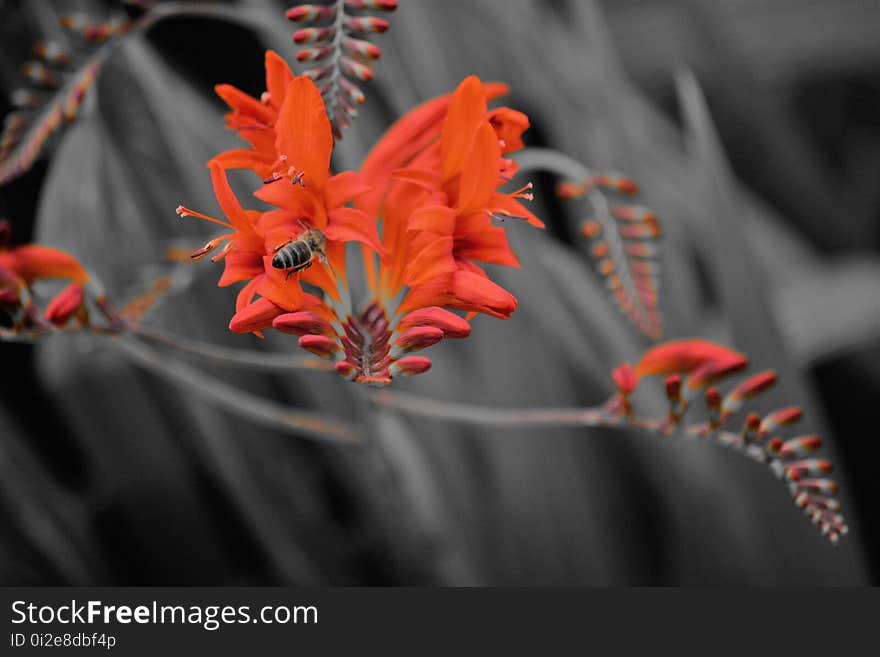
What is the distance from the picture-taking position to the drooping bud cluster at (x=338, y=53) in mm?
279

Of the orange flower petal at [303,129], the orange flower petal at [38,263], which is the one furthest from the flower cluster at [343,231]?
the orange flower petal at [38,263]

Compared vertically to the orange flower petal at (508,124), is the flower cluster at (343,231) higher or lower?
lower

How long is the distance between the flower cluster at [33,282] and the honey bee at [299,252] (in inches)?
5.1

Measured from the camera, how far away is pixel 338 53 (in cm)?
28

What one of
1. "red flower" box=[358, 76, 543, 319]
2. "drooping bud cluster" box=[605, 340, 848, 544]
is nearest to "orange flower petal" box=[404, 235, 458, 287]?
"red flower" box=[358, 76, 543, 319]

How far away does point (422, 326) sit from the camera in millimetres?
282

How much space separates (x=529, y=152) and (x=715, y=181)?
112 millimetres

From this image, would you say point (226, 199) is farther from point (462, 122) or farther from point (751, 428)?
point (751, 428)

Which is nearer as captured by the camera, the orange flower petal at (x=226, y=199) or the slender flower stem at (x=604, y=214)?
the orange flower petal at (x=226, y=199)

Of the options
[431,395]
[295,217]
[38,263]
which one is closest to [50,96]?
[38,263]

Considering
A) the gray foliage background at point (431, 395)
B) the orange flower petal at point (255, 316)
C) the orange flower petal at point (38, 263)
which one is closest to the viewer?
the orange flower petal at point (255, 316)

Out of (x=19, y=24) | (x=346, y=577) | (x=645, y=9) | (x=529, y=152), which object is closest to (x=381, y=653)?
(x=346, y=577)

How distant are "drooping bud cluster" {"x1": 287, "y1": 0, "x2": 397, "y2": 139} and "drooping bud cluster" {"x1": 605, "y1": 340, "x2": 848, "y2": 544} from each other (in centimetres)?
17

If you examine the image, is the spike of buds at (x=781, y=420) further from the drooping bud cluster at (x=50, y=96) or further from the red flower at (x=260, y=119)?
the drooping bud cluster at (x=50, y=96)
